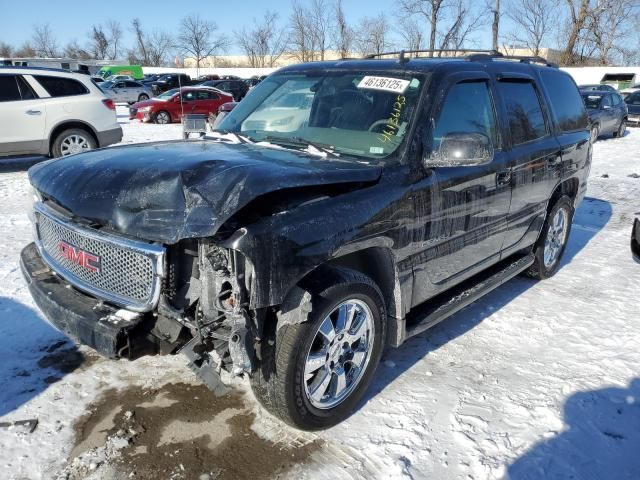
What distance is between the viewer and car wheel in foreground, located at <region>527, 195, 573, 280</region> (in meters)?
5.25

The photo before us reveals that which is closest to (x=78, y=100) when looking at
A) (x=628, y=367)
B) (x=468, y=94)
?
(x=468, y=94)

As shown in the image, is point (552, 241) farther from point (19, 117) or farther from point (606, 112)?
point (606, 112)

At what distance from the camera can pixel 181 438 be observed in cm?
296

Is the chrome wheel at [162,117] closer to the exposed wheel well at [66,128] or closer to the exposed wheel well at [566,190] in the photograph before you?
the exposed wheel well at [66,128]

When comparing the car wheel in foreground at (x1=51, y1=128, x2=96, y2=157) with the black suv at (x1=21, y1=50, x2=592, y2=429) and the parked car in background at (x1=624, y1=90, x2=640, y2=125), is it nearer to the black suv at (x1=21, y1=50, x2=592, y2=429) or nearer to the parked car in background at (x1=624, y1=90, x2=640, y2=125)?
the black suv at (x1=21, y1=50, x2=592, y2=429)

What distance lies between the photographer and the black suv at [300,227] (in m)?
2.46

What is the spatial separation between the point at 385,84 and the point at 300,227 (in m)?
1.52

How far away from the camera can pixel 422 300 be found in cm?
358

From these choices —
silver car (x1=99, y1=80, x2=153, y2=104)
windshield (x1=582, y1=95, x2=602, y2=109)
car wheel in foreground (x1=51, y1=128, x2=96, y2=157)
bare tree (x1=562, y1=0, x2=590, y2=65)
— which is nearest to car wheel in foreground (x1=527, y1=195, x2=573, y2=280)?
car wheel in foreground (x1=51, y1=128, x2=96, y2=157)

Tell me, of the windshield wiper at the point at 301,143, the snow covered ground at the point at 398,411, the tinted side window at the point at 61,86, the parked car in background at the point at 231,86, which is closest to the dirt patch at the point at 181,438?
the snow covered ground at the point at 398,411

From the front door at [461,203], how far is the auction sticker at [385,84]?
276 mm

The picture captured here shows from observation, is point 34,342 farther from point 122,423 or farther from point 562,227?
point 562,227

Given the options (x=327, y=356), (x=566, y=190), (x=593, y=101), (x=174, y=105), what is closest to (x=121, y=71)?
(x=174, y=105)

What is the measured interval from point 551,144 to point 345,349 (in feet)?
9.92
